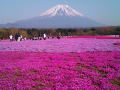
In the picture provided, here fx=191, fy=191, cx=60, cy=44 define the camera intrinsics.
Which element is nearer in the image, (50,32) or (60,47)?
(60,47)

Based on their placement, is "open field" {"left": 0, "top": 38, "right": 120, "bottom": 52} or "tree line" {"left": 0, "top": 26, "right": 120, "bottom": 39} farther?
"tree line" {"left": 0, "top": 26, "right": 120, "bottom": 39}

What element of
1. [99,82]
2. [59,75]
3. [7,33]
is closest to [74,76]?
[59,75]

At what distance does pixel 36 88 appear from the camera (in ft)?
26.7

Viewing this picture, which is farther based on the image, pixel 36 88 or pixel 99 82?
pixel 99 82

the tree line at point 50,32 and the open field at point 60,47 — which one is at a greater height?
the tree line at point 50,32

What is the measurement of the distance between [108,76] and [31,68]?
484 cm

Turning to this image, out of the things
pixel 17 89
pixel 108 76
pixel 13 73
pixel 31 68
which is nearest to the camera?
pixel 17 89

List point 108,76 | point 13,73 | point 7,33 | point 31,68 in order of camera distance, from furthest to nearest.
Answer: point 7,33 < point 31,68 < point 13,73 < point 108,76

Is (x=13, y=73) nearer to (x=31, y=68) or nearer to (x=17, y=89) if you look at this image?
(x=31, y=68)

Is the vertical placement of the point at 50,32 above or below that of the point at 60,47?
above

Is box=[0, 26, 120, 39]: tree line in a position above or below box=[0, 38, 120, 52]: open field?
above

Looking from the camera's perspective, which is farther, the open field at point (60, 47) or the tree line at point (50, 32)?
the tree line at point (50, 32)

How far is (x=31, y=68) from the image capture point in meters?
12.1

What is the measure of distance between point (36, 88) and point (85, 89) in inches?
81.5
